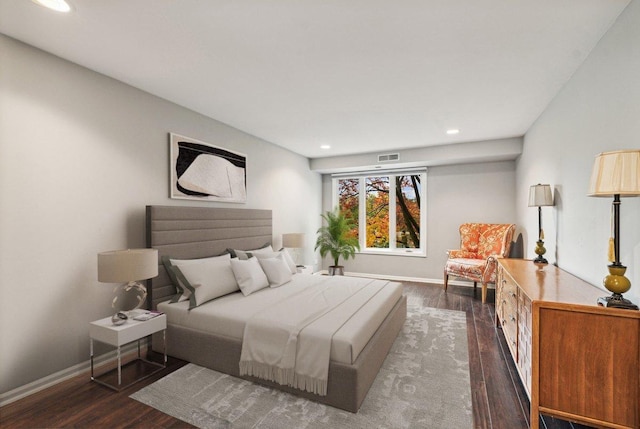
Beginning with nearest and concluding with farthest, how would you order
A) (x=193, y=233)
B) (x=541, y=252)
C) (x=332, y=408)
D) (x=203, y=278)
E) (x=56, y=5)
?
(x=56, y=5)
(x=332, y=408)
(x=203, y=278)
(x=541, y=252)
(x=193, y=233)

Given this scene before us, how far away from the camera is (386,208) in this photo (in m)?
6.60

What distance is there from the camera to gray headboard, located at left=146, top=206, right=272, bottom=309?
3.01m

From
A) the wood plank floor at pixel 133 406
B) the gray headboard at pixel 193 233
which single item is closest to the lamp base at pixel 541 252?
the wood plank floor at pixel 133 406

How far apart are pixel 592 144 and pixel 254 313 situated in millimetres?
3007

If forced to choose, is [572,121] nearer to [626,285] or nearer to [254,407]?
[626,285]

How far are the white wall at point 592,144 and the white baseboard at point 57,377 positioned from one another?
3979 mm

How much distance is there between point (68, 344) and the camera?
2.49 metres

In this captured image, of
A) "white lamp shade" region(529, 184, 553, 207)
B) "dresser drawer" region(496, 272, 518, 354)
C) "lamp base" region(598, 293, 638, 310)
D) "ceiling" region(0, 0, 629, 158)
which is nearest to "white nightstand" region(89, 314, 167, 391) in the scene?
"ceiling" region(0, 0, 629, 158)

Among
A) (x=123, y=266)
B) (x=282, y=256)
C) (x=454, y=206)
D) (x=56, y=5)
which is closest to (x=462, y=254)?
(x=454, y=206)

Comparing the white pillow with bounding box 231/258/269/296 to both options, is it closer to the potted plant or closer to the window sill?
the potted plant

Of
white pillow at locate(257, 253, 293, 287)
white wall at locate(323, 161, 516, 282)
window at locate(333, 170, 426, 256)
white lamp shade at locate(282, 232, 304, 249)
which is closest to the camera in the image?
white pillow at locate(257, 253, 293, 287)

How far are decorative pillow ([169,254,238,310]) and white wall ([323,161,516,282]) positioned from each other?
159 inches

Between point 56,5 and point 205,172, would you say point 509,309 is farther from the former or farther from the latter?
point 56,5

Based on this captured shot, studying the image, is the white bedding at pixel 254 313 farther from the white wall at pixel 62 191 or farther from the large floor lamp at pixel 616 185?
the large floor lamp at pixel 616 185
